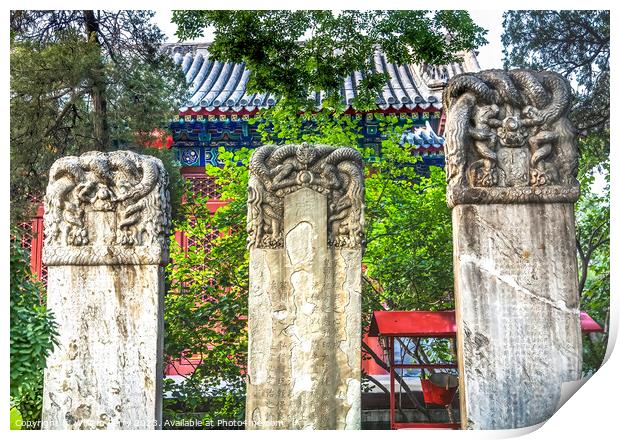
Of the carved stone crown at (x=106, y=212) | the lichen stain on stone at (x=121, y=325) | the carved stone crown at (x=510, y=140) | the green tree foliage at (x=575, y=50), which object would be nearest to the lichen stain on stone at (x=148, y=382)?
the lichen stain on stone at (x=121, y=325)

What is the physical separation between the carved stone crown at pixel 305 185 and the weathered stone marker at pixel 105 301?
2.69 feet

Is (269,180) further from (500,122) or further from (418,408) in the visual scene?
(418,408)

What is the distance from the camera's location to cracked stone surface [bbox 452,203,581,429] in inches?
241

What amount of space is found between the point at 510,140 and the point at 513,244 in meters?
0.79

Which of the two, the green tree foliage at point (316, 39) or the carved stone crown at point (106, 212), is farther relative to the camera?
the green tree foliage at point (316, 39)

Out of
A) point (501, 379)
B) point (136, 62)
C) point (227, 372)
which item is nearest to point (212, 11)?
point (136, 62)

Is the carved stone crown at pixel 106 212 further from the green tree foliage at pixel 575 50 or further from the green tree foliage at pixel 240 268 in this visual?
the green tree foliage at pixel 575 50

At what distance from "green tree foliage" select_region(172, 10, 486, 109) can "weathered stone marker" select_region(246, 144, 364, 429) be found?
1.84 meters

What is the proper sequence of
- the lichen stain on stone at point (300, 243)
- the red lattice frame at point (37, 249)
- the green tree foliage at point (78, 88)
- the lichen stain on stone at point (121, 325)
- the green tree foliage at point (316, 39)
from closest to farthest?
the lichen stain on stone at point (300, 243) → the lichen stain on stone at point (121, 325) → the green tree foliage at point (316, 39) → the green tree foliage at point (78, 88) → the red lattice frame at point (37, 249)

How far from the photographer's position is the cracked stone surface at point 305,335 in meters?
6.38

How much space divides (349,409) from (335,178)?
1.76 m

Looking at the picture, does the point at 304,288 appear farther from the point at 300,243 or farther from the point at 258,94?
the point at 258,94

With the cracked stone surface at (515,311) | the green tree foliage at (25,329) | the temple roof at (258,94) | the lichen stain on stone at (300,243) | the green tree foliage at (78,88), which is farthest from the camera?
the temple roof at (258,94)

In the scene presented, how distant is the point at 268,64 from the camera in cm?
833
